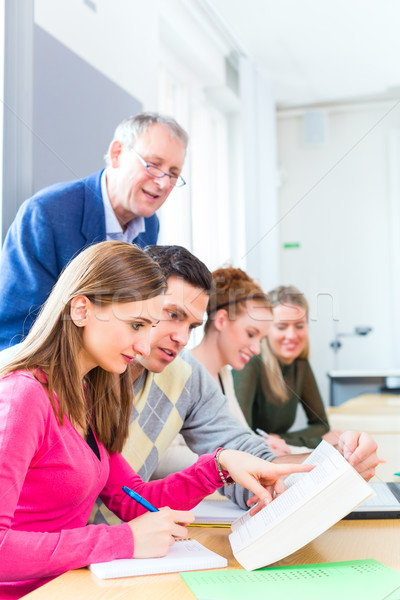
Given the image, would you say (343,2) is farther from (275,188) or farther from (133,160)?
(133,160)

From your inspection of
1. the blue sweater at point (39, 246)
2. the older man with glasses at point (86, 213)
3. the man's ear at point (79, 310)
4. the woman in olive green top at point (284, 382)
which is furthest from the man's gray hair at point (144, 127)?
the woman in olive green top at point (284, 382)

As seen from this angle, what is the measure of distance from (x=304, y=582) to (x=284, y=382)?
1577 mm

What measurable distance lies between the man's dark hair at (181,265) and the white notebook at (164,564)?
519mm

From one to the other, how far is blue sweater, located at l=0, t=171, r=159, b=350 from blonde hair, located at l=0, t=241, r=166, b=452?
1.20ft

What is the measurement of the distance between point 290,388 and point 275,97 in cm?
254

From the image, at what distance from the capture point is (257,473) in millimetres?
926

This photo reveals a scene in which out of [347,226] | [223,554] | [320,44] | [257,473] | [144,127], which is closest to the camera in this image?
[223,554]

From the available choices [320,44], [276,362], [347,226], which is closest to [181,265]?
[276,362]

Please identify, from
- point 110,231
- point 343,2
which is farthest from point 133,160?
point 343,2

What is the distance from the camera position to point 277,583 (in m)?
0.68

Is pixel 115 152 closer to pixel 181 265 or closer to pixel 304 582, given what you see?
pixel 181 265

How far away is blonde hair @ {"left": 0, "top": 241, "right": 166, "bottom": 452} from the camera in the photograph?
84 cm

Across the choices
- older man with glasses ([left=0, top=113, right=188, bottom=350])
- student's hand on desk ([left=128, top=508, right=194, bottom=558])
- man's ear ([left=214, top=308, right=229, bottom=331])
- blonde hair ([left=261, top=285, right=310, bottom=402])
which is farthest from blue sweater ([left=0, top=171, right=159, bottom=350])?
blonde hair ([left=261, top=285, right=310, bottom=402])

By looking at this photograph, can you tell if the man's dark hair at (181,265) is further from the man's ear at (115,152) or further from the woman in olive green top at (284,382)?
the woman in olive green top at (284,382)
